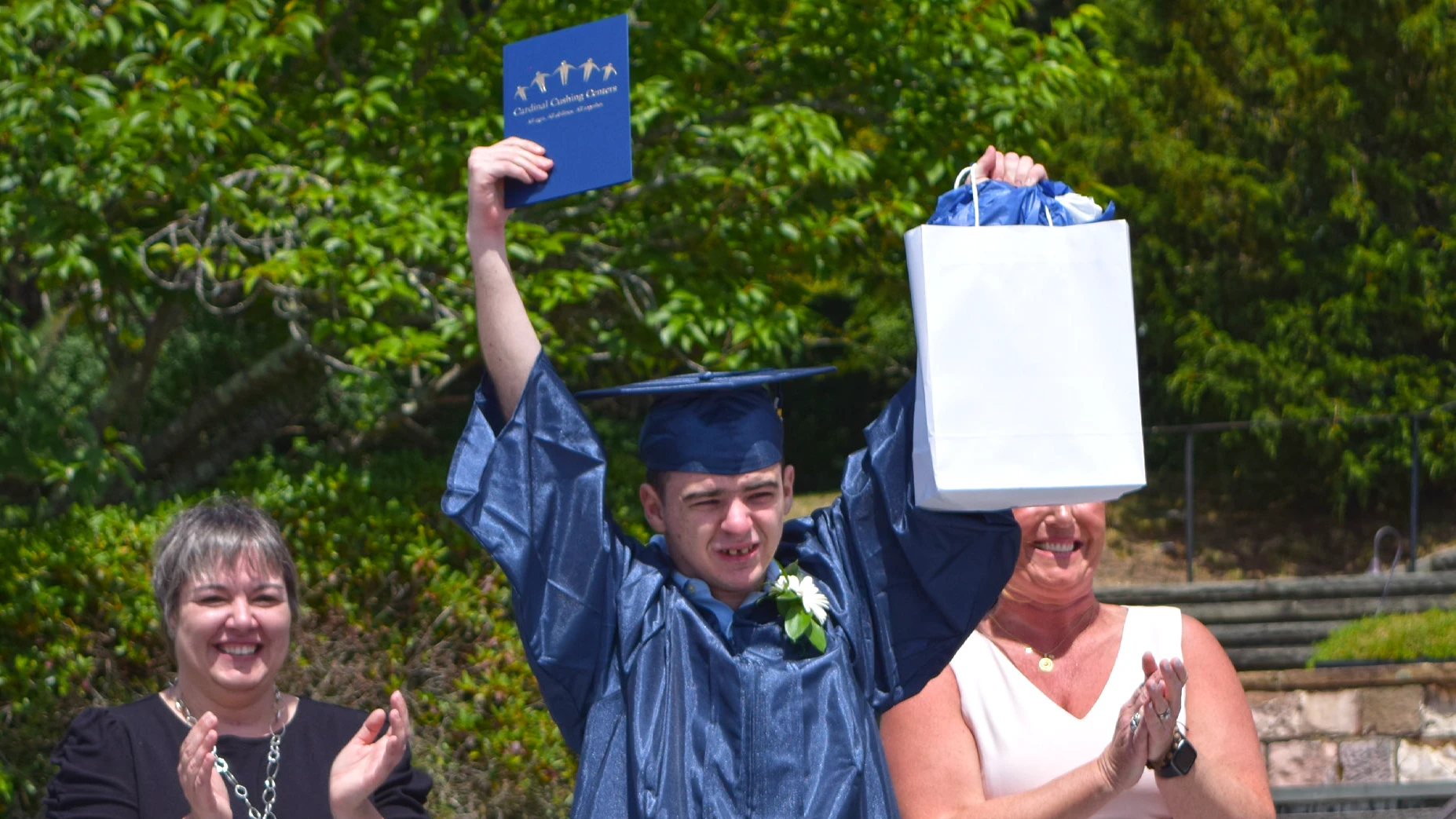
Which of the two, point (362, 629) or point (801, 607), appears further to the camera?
point (362, 629)

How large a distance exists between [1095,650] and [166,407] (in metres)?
6.60

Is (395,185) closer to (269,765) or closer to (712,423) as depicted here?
(269,765)

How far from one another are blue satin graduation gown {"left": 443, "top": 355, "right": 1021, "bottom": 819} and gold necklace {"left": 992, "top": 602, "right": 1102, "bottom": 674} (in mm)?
609

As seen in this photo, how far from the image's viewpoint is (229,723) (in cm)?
257

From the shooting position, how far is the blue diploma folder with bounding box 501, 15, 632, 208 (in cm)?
223

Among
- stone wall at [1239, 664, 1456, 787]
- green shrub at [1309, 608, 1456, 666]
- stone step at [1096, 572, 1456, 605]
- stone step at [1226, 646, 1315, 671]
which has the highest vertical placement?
stone step at [1096, 572, 1456, 605]

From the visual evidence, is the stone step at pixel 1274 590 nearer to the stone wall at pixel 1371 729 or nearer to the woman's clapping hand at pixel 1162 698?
the stone wall at pixel 1371 729

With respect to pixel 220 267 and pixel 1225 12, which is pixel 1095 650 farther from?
pixel 1225 12

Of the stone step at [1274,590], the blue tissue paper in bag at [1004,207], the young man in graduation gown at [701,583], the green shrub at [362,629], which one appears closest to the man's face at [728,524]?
the young man in graduation gown at [701,583]

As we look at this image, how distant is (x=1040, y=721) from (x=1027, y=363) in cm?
88

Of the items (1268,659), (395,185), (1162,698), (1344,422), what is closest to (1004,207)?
(1162,698)

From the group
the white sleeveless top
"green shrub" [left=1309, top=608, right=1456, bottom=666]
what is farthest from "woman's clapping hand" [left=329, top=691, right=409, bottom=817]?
"green shrub" [left=1309, top=608, right=1456, bottom=666]

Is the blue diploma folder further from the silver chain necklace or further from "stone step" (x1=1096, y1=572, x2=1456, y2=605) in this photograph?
"stone step" (x1=1096, y1=572, x2=1456, y2=605)

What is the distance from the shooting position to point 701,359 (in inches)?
232
